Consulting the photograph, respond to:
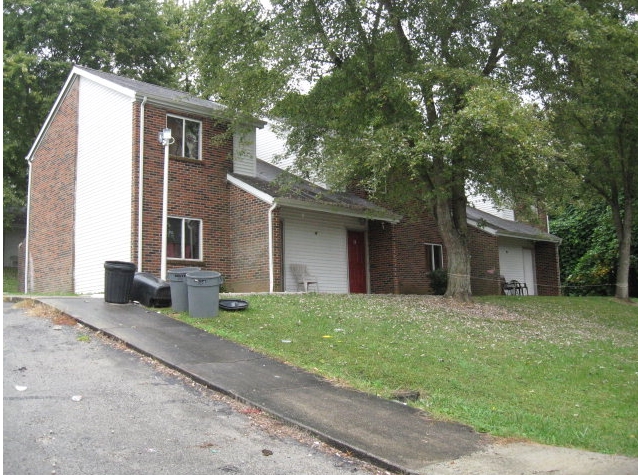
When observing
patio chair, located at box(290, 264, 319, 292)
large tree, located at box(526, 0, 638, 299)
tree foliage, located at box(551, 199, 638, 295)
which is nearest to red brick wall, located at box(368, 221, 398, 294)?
patio chair, located at box(290, 264, 319, 292)

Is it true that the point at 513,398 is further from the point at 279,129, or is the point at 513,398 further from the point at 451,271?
the point at 279,129

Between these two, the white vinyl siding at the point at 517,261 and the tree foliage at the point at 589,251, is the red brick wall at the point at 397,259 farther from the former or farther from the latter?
the tree foliage at the point at 589,251

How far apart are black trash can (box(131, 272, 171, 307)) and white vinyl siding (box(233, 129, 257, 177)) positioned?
6611 millimetres

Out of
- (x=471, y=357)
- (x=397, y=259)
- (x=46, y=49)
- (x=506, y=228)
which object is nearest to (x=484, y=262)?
(x=506, y=228)

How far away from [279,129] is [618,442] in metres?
13.5

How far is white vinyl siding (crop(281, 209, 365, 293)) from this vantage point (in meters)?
18.7

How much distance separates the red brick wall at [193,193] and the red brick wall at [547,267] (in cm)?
1686

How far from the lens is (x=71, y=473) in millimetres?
5000

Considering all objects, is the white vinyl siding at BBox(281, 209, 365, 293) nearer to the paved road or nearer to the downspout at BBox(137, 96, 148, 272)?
the downspout at BBox(137, 96, 148, 272)

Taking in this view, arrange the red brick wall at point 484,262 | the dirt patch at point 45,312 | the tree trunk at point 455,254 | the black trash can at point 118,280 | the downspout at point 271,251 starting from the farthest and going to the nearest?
the red brick wall at point 484,262
the downspout at point 271,251
the tree trunk at point 455,254
the black trash can at point 118,280
the dirt patch at point 45,312

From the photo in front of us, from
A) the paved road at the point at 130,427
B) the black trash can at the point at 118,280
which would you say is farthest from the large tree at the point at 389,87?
the paved road at the point at 130,427

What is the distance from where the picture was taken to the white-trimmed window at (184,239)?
56.7ft

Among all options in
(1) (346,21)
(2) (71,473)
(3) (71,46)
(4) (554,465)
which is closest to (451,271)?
(1) (346,21)

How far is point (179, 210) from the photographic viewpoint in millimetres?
17484
